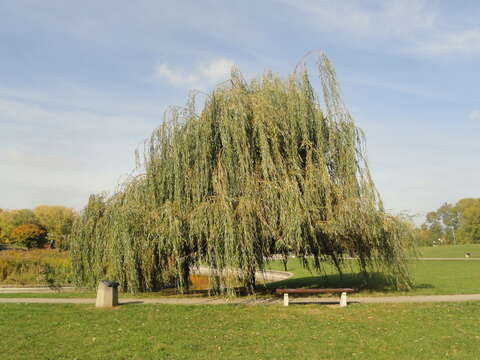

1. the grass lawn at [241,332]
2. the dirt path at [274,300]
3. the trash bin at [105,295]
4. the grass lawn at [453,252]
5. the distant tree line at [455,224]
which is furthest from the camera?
the distant tree line at [455,224]

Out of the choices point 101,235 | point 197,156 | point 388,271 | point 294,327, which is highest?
point 197,156

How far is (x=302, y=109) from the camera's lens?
12898mm

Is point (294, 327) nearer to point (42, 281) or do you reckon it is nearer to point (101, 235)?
point (101, 235)

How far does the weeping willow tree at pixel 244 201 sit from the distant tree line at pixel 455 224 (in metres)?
78.3

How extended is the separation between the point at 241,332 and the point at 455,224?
4818 inches

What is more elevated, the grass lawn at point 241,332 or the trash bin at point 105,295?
the trash bin at point 105,295

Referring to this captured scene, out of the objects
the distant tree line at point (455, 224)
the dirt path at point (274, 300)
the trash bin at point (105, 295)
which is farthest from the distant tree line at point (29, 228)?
the distant tree line at point (455, 224)

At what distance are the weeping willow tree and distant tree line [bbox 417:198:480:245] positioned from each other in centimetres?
7826

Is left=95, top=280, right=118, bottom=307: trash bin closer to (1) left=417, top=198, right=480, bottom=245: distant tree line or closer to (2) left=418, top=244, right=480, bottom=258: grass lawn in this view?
(2) left=418, top=244, right=480, bottom=258: grass lawn

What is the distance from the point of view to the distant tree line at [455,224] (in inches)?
3199

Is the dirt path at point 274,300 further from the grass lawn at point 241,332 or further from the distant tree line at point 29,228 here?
the distant tree line at point 29,228

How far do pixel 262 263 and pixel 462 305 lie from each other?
5.54 meters

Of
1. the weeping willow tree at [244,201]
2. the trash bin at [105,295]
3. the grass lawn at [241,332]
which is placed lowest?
the grass lawn at [241,332]

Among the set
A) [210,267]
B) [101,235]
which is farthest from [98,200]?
[210,267]
